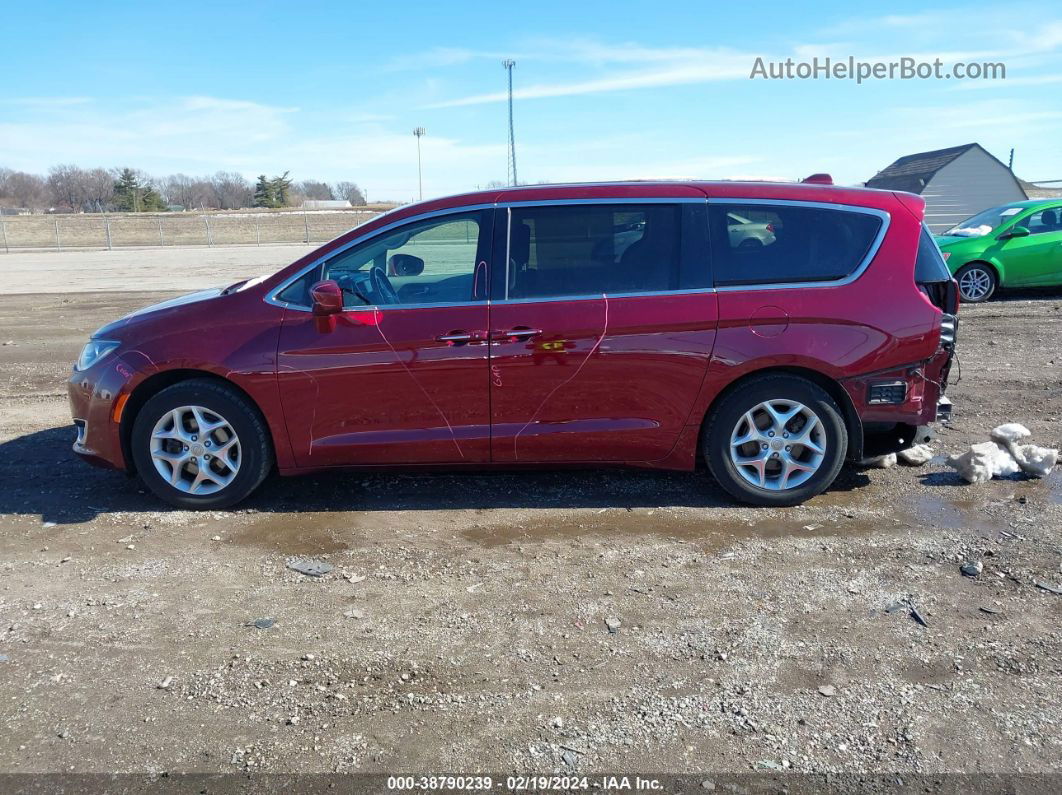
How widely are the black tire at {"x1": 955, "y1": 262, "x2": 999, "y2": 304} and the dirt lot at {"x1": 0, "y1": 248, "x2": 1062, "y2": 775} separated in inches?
361

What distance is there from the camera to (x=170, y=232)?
48.8m

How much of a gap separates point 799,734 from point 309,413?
10.5 feet

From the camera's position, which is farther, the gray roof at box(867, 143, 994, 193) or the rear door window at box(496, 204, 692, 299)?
the gray roof at box(867, 143, 994, 193)

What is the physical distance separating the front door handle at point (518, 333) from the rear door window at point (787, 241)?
1123 millimetres

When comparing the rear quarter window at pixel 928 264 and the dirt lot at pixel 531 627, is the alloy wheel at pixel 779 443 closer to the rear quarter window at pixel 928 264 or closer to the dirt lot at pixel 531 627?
the dirt lot at pixel 531 627

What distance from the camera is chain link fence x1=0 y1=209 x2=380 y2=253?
45.8m

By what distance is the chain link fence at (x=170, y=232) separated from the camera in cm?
4578

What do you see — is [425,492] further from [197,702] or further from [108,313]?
[108,313]

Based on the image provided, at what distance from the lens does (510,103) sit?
5028 cm

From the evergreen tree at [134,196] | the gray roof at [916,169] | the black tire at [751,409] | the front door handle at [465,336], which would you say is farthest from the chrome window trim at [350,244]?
the evergreen tree at [134,196]

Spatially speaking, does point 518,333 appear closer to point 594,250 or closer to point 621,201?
point 594,250

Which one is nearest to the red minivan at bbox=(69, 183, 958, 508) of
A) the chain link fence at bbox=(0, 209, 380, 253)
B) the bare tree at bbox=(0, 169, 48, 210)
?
the chain link fence at bbox=(0, 209, 380, 253)

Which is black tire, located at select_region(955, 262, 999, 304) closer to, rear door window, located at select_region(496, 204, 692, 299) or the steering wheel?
rear door window, located at select_region(496, 204, 692, 299)

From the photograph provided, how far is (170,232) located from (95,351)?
47.9 m
